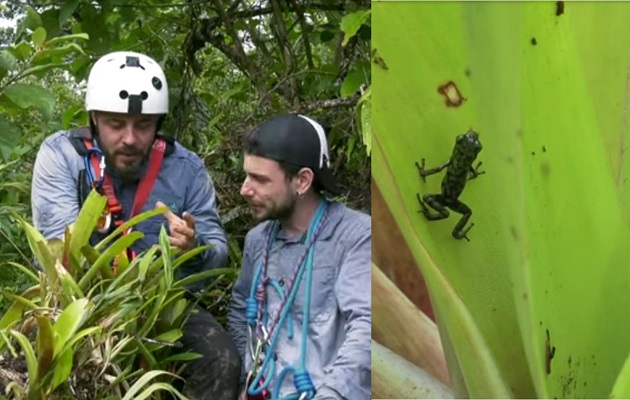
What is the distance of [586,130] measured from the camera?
4.28ft

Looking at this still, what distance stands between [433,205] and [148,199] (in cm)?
207

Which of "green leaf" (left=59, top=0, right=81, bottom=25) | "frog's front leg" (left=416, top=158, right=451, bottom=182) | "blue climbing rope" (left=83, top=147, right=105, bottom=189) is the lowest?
"blue climbing rope" (left=83, top=147, right=105, bottom=189)

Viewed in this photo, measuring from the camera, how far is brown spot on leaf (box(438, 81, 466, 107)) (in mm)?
1341

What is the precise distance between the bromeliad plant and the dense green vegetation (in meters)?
0.70

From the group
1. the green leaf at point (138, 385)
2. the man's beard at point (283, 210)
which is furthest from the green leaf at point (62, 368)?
the man's beard at point (283, 210)

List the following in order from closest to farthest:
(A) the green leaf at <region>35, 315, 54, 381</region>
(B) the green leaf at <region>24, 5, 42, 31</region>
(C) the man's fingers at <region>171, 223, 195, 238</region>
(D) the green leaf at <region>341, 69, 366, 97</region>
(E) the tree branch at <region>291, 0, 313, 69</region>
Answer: (A) the green leaf at <region>35, 315, 54, 381</region> → (C) the man's fingers at <region>171, 223, 195, 238</region> → (D) the green leaf at <region>341, 69, 366, 97</region> → (B) the green leaf at <region>24, 5, 42, 31</region> → (E) the tree branch at <region>291, 0, 313, 69</region>

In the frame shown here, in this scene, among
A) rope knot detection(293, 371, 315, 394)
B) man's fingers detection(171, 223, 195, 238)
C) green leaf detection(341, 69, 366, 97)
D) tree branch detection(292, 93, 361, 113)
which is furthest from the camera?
tree branch detection(292, 93, 361, 113)

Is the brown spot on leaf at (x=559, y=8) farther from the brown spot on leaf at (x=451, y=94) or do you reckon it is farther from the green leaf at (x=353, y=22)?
the green leaf at (x=353, y=22)

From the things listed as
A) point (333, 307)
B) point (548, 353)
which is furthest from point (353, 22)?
point (548, 353)

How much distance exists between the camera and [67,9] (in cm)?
401

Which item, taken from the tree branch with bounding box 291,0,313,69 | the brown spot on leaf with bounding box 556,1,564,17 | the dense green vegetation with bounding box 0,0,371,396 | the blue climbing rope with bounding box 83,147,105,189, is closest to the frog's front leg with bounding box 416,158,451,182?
the brown spot on leaf with bounding box 556,1,564,17

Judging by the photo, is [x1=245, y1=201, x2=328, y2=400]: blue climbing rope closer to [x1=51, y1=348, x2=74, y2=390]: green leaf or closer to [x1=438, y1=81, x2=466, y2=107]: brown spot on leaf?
[x1=51, y1=348, x2=74, y2=390]: green leaf

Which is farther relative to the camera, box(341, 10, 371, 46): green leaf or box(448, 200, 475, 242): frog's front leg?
box(341, 10, 371, 46): green leaf

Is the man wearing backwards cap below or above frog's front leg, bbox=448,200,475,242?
below
